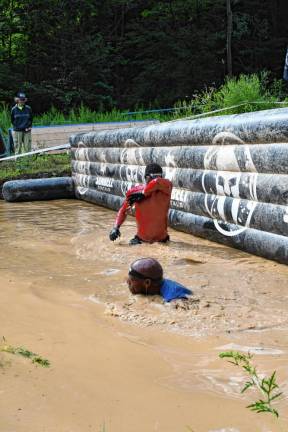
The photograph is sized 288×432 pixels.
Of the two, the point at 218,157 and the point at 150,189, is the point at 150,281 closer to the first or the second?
the point at 150,189

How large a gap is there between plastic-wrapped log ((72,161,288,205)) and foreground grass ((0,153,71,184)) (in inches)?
164

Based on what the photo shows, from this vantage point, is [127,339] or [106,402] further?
[127,339]

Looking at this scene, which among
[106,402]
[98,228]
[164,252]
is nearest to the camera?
[106,402]

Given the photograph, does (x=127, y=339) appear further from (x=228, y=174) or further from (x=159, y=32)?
(x=159, y=32)

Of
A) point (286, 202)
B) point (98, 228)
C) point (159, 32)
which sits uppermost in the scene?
point (159, 32)

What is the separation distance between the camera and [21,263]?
5965mm

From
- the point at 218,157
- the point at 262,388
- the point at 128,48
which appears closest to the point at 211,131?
the point at 218,157

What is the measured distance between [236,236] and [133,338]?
3.07 meters

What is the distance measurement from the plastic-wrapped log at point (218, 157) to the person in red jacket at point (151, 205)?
2.16ft

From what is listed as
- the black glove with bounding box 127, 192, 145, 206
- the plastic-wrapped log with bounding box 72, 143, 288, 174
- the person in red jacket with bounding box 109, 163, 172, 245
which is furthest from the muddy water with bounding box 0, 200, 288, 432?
the plastic-wrapped log with bounding box 72, 143, 288, 174

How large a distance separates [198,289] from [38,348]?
1738 millimetres

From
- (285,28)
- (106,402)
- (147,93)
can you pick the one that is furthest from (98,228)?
(285,28)

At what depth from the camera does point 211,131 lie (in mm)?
7102

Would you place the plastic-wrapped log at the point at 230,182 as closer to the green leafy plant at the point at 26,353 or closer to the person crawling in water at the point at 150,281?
the person crawling in water at the point at 150,281
